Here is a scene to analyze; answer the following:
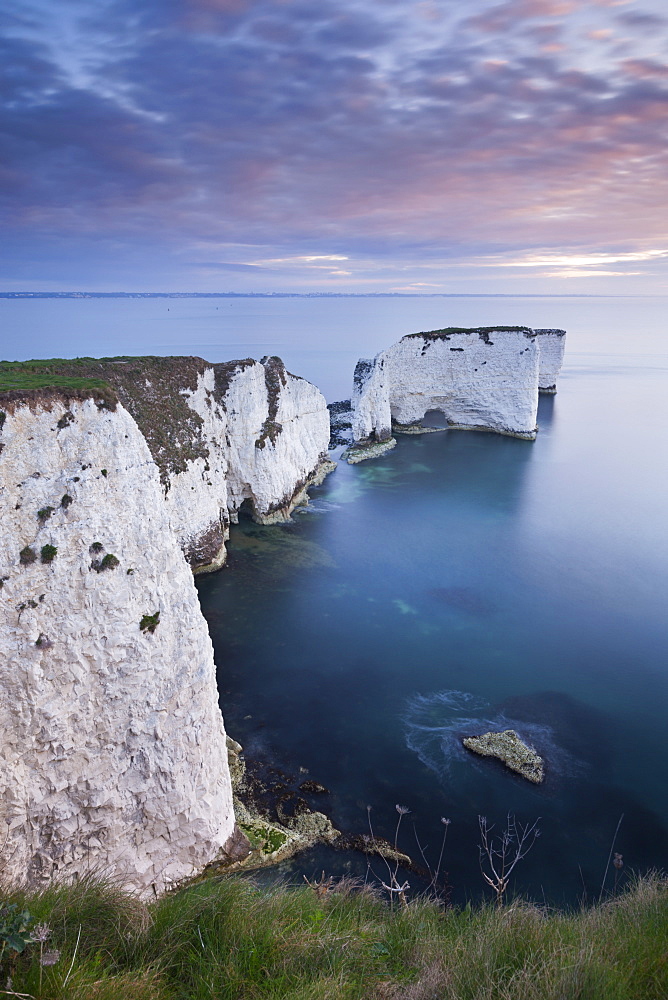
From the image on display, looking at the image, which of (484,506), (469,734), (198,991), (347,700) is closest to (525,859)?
(469,734)

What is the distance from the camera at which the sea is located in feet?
41.0

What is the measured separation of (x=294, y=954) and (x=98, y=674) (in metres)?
6.69

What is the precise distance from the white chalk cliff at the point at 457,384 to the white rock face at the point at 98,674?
34.4 metres

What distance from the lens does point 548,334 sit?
67.2 metres

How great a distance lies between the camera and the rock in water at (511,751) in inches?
544

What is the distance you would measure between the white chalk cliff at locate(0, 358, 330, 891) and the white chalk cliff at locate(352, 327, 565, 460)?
3434 centimetres

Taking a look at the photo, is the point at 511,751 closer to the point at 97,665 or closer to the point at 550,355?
the point at 97,665

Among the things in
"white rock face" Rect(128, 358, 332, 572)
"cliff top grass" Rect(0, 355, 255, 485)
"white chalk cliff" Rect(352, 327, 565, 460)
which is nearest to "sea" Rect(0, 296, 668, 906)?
"white rock face" Rect(128, 358, 332, 572)

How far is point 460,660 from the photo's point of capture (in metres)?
18.7

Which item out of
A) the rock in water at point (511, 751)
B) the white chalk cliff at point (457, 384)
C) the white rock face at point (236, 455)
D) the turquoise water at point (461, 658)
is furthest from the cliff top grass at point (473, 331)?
the rock in water at point (511, 751)

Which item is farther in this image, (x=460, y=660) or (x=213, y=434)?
(x=213, y=434)

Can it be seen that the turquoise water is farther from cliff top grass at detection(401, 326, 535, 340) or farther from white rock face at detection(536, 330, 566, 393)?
white rock face at detection(536, 330, 566, 393)

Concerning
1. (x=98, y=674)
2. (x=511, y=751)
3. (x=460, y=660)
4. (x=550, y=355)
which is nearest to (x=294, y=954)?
(x=98, y=674)

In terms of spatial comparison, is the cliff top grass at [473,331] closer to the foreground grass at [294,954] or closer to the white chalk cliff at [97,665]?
the white chalk cliff at [97,665]
